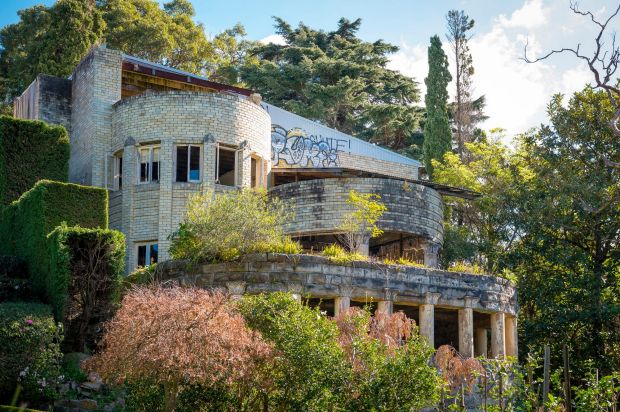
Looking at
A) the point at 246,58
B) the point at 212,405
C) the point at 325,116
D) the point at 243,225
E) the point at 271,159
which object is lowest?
the point at 212,405

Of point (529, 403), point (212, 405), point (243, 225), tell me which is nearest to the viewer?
point (529, 403)

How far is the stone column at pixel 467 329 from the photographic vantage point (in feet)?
90.9

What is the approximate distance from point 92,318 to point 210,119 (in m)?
11.8

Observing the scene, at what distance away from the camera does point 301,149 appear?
42406mm

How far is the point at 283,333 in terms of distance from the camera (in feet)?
62.7

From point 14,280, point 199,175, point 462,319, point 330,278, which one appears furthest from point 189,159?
point 462,319

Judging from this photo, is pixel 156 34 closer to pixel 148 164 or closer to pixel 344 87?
pixel 344 87

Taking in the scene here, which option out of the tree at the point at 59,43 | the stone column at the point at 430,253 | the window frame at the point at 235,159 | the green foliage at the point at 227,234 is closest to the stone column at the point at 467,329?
the green foliage at the point at 227,234

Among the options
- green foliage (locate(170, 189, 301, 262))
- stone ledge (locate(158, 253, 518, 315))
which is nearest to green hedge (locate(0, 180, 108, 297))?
green foliage (locate(170, 189, 301, 262))

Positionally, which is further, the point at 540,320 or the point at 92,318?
the point at 540,320

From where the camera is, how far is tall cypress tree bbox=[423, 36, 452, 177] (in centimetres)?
4691

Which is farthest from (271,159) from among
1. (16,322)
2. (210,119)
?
(16,322)

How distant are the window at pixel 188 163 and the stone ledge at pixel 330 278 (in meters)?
7.62

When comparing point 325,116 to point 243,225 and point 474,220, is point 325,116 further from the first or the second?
point 243,225
